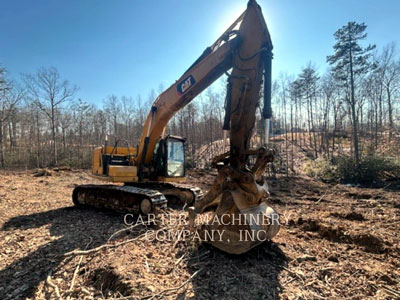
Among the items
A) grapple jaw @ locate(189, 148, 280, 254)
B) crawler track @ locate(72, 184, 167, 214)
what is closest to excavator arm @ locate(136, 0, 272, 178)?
grapple jaw @ locate(189, 148, 280, 254)

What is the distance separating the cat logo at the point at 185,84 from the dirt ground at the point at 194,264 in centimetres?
290

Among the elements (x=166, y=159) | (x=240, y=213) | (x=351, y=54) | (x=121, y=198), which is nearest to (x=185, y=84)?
(x=166, y=159)

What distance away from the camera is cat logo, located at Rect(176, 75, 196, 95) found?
16.0 feet

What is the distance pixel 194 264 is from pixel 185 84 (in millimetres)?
3420

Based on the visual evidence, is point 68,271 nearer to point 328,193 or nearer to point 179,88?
point 179,88

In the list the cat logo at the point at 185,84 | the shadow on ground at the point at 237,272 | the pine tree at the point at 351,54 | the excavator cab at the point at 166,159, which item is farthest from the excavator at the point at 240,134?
the pine tree at the point at 351,54

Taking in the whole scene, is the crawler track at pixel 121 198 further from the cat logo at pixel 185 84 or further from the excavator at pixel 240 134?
the cat logo at pixel 185 84

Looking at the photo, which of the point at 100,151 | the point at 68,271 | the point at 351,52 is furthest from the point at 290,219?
the point at 351,52

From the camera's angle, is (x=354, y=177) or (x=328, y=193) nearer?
(x=328, y=193)

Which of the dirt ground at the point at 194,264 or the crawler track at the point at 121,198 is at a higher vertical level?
the crawler track at the point at 121,198

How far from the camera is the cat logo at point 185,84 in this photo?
192 inches

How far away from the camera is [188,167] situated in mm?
19453

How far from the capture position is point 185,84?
506 centimetres

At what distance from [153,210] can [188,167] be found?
1405cm
